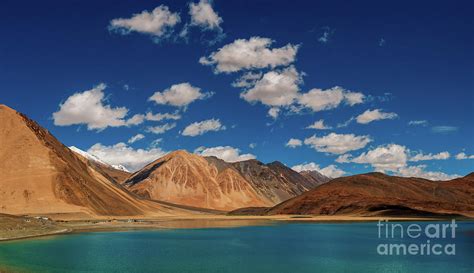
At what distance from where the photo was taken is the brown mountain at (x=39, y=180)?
136750mm

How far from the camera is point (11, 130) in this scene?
16012 centimetres

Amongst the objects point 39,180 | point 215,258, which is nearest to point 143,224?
point 39,180

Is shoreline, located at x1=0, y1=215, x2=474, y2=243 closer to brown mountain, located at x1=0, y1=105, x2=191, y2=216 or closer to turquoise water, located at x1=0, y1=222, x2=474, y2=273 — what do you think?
turquoise water, located at x1=0, y1=222, x2=474, y2=273

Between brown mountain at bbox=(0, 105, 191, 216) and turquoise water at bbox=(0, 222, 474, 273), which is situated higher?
brown mountain at bbox=(0, 105, 191, 216)

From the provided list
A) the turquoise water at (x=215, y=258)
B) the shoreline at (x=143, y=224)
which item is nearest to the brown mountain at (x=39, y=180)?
the shoreline at (x=143, y=224)

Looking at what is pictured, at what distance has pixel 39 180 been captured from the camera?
477 ft

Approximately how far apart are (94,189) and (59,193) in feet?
81.2

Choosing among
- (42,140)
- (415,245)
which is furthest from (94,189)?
(415,245)

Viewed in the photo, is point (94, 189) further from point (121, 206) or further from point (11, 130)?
point (11, 130)

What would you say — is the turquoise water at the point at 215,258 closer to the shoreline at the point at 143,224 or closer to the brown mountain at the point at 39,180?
the shoreline at the point at 143,224

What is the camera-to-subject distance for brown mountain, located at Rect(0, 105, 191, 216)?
449ft

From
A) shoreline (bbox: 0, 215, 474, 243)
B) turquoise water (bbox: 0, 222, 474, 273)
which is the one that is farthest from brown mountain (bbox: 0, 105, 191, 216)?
turquoise water (bbox: 0, 222, 474, 273)

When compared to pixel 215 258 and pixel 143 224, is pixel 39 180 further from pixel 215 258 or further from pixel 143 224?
pixel 215 258

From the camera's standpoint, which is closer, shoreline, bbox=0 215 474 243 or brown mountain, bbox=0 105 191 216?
shoreline, bbox=0 215 474 243
